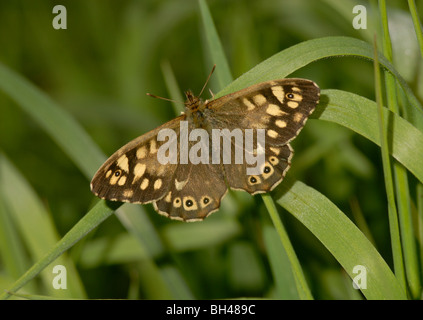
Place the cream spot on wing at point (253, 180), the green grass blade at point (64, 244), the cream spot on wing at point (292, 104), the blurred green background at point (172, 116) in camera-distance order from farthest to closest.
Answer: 1. the blurred green background at point (172, 116)
2. the cream spot on wing at point (292, 104)
3. the cream spot on wing at point (253, 180)
4. the green grass blade at point (64, 244)

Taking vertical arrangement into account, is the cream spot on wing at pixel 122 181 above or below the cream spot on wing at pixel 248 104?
below

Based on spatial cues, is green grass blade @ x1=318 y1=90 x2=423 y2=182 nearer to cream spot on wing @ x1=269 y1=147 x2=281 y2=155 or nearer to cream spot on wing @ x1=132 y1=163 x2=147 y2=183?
cream spot on wing @ x1=269 y1=147 x2=281 y2=155

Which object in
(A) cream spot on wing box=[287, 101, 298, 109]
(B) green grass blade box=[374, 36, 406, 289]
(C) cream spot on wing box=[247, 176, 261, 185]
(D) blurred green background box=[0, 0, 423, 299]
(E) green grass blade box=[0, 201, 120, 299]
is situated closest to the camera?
(B) green grass blade box=[374, 36, 406, 289]

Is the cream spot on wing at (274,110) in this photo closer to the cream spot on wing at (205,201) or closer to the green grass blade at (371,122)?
the green grass blade at (371,122)

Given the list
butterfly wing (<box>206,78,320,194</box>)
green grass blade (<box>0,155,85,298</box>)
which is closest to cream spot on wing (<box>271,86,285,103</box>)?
butterfly wing (<box>206,78,320,194</box>)

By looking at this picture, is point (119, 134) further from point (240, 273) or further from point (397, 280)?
point (397, 280)

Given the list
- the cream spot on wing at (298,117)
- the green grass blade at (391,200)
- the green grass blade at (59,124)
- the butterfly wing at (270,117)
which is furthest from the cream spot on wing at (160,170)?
the green grass blade at (391,200)

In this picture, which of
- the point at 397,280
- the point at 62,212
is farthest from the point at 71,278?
the point at 397,280
